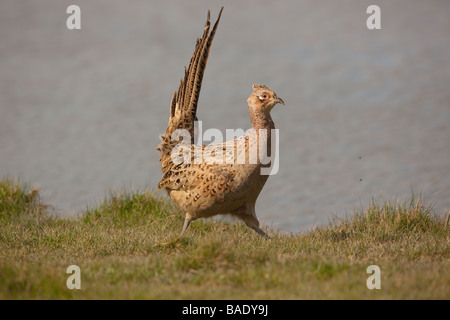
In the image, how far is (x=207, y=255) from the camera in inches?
239

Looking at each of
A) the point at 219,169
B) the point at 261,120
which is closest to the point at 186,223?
the point at 219,169

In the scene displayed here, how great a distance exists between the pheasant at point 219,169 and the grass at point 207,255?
408mm

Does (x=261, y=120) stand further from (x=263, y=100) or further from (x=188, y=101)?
(x=188, y=101)

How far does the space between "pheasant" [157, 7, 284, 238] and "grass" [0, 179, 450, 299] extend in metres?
0.41

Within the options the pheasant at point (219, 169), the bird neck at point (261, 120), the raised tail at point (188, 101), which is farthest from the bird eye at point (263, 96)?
the raised tail at point (188, 101)

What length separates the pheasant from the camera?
7320 millimetres

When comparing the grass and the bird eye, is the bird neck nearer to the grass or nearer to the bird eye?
the bird eye

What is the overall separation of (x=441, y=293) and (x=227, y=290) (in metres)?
1.77

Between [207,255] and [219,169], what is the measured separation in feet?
5.20

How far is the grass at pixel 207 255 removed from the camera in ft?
18.1

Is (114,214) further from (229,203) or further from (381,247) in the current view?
(381,247)

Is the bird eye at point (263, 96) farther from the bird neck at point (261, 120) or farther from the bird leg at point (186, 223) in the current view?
the bird leg at point (186, 223)

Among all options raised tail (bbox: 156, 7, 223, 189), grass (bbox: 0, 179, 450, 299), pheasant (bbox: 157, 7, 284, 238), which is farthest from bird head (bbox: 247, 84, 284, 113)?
grass (bbox: 0, 179, 450, 299)
